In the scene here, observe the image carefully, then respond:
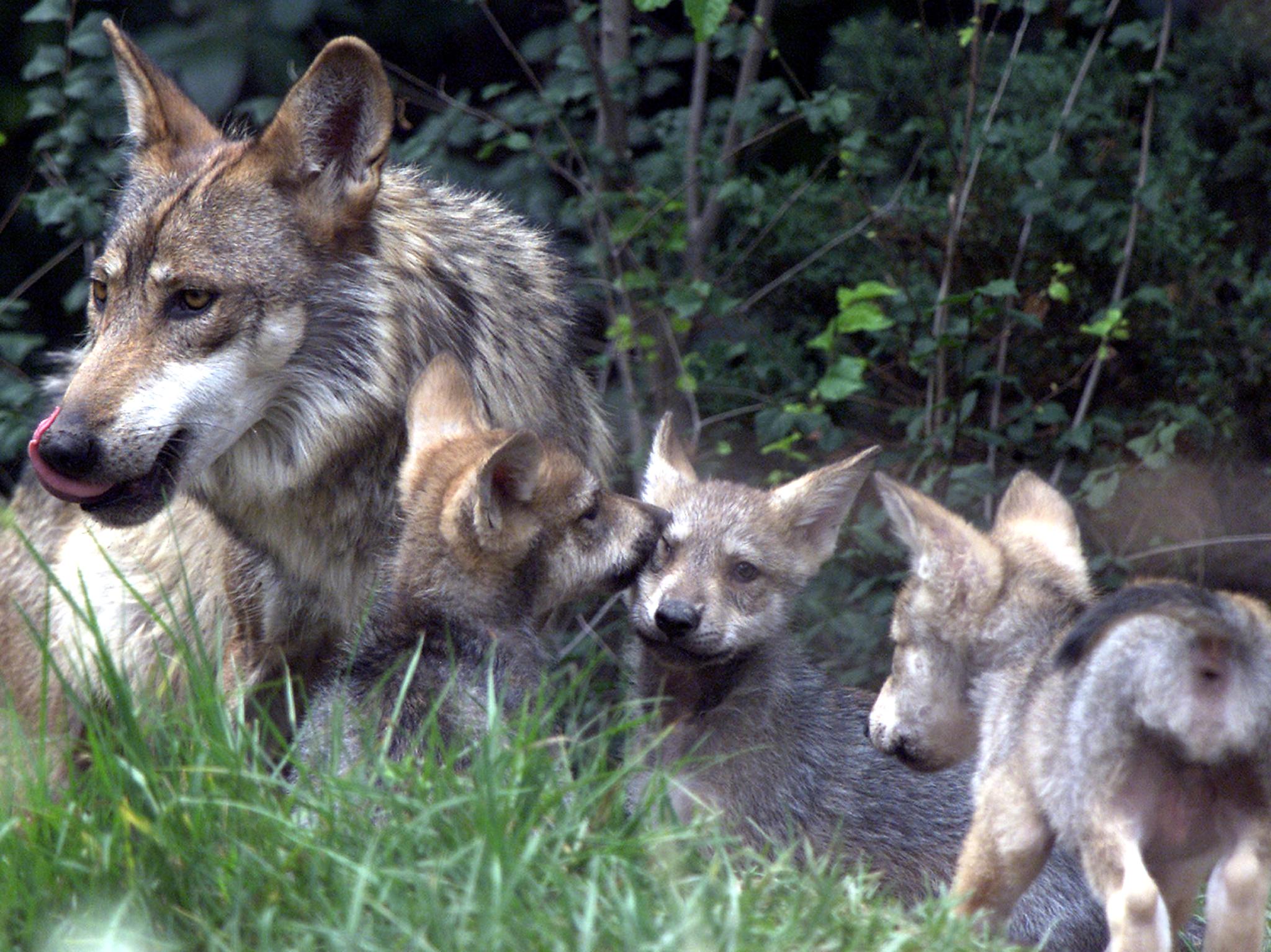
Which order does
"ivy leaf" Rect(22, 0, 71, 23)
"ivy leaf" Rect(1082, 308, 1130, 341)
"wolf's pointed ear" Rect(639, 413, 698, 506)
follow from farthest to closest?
"ivy leaf" Rect(22, 0, 71, 23) < "ivy leaf" Rect(1082, 308, 1130, 341) < "wolf's pointed ear" Rect(639, 413, 698, 506)

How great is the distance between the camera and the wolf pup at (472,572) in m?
3.25

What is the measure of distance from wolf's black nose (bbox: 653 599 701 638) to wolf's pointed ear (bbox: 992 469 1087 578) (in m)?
0.76

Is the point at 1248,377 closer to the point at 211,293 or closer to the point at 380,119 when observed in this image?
the point at 380,119

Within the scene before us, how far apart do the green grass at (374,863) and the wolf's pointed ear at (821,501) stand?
47.3 inches

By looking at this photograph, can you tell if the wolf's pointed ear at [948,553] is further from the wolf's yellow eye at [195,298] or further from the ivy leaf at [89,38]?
the ivy leaf at [89,38]

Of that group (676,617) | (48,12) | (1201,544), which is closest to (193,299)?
(676,617)

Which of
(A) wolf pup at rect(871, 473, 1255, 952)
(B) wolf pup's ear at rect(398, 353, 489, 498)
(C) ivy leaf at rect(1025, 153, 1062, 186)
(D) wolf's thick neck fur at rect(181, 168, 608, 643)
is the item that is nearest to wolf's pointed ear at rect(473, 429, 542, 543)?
(B) wolf pup's ear at rect(398, 353, 489, 498)

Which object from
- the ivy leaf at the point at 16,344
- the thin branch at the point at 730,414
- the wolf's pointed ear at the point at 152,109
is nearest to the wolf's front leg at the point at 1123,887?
the wolf's pointed ear at the point at 152,109

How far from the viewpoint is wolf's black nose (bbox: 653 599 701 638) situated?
143 inches

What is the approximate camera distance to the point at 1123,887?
2738 millimetres

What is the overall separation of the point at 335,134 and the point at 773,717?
182cm

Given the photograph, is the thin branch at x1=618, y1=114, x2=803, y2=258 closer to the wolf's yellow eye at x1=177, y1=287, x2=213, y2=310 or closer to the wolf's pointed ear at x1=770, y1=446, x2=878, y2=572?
the wolf's pointed ear at x1=770, y1=446, x2=878, y2=572

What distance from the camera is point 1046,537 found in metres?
3.70

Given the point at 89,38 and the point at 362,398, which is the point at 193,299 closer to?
the point at 362,398
